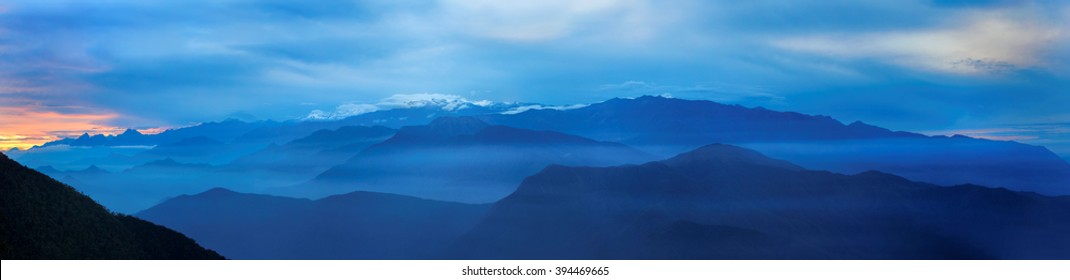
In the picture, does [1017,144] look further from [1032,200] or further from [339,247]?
[339,247]

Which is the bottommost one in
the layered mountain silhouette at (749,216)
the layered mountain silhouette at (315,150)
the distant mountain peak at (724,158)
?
the layered mountain silhouette at (749,216)

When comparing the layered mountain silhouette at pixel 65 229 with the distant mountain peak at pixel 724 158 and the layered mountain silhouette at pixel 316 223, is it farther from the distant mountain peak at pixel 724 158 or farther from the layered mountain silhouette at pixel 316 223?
the distant mountain peak at pixel 724 158

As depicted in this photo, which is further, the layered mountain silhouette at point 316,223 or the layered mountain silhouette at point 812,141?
the layered mountain silhouette at point 812,141

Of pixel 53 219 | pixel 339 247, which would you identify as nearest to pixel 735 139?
pixel 339 247

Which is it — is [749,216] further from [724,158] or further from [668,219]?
[668,219]

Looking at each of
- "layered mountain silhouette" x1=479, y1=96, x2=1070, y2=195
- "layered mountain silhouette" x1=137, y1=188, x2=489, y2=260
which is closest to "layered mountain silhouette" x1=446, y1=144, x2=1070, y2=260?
"layered mountain silhouette" x1=479, y1=96, x2=1070, y2=195

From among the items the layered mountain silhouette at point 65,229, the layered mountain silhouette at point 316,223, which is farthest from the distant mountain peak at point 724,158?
the layered mountain silhouette at point 65,229
